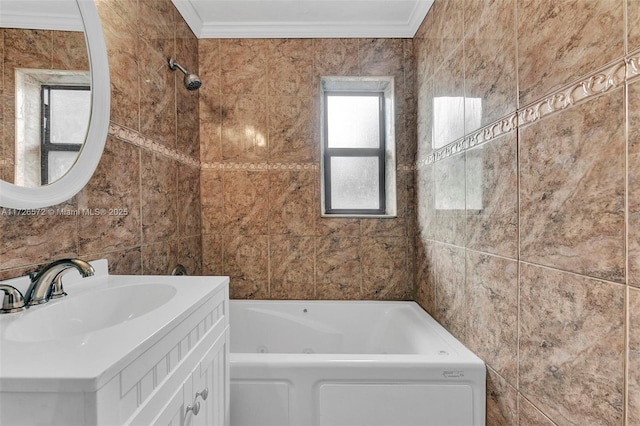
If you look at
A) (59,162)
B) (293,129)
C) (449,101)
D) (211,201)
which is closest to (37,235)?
(59,162)

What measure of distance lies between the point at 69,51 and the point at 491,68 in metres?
1.47

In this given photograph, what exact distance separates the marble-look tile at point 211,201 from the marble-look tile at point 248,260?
117 millimetres

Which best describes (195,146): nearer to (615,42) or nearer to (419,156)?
(419,156)

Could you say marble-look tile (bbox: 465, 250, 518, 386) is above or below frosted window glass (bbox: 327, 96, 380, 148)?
below

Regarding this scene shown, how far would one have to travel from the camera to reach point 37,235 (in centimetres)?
93

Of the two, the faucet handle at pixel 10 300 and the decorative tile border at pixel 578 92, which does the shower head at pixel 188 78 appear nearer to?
the faucet handle at pixel 10 300

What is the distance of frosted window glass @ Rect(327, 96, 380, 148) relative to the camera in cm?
228

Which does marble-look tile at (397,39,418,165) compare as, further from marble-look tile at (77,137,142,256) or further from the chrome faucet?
the chrome faucet

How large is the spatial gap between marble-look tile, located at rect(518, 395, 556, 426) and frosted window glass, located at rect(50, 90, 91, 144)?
1688 mm

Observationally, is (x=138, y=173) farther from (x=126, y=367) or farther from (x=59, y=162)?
(x=126, y=367)

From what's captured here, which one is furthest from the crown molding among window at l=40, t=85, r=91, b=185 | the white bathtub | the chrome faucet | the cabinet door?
the white bathtub

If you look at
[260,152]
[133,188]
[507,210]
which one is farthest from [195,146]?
[507,210]

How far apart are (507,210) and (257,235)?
152cm

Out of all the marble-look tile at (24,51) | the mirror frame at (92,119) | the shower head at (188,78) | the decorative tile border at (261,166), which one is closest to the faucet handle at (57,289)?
the mirror frame at (92,119)
